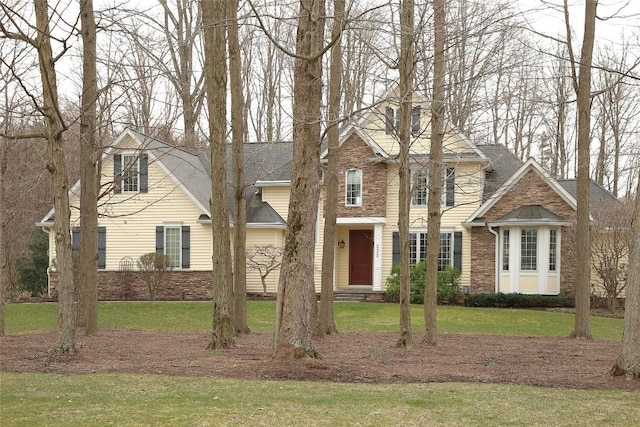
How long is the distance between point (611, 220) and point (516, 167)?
5233 millimetres

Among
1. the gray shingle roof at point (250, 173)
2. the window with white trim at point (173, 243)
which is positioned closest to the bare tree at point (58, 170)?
the gray shingle roof at point (250, 173)

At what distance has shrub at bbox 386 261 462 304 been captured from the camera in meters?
27.2

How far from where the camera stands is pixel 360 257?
1211 inches

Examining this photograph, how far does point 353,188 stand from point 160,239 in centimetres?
719

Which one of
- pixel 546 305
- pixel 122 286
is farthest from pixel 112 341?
pixel 546 305

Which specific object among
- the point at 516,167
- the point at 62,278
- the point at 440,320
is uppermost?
the point at 516,167

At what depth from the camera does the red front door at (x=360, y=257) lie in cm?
3064

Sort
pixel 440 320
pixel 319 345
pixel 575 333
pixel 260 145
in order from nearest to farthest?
pixel 319 345 → pixel 575 333 → pixel 440 320 → pixel 260 145

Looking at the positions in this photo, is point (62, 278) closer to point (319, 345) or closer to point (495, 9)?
point (319, 345)

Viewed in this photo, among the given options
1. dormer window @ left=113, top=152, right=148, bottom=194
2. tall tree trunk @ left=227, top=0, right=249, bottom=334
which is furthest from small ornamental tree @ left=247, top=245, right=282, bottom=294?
tall tree trunk @ left=227, top=0, right=249, bottom=334

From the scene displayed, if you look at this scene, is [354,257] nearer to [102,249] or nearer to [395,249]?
[395,249]

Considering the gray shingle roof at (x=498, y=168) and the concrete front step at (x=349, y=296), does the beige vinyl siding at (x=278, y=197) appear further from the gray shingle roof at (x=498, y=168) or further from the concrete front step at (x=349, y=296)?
the gray shingle roof at (x=498, y=168)

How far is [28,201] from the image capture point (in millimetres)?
35688

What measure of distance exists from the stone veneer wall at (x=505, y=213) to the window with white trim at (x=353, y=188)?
423cm
